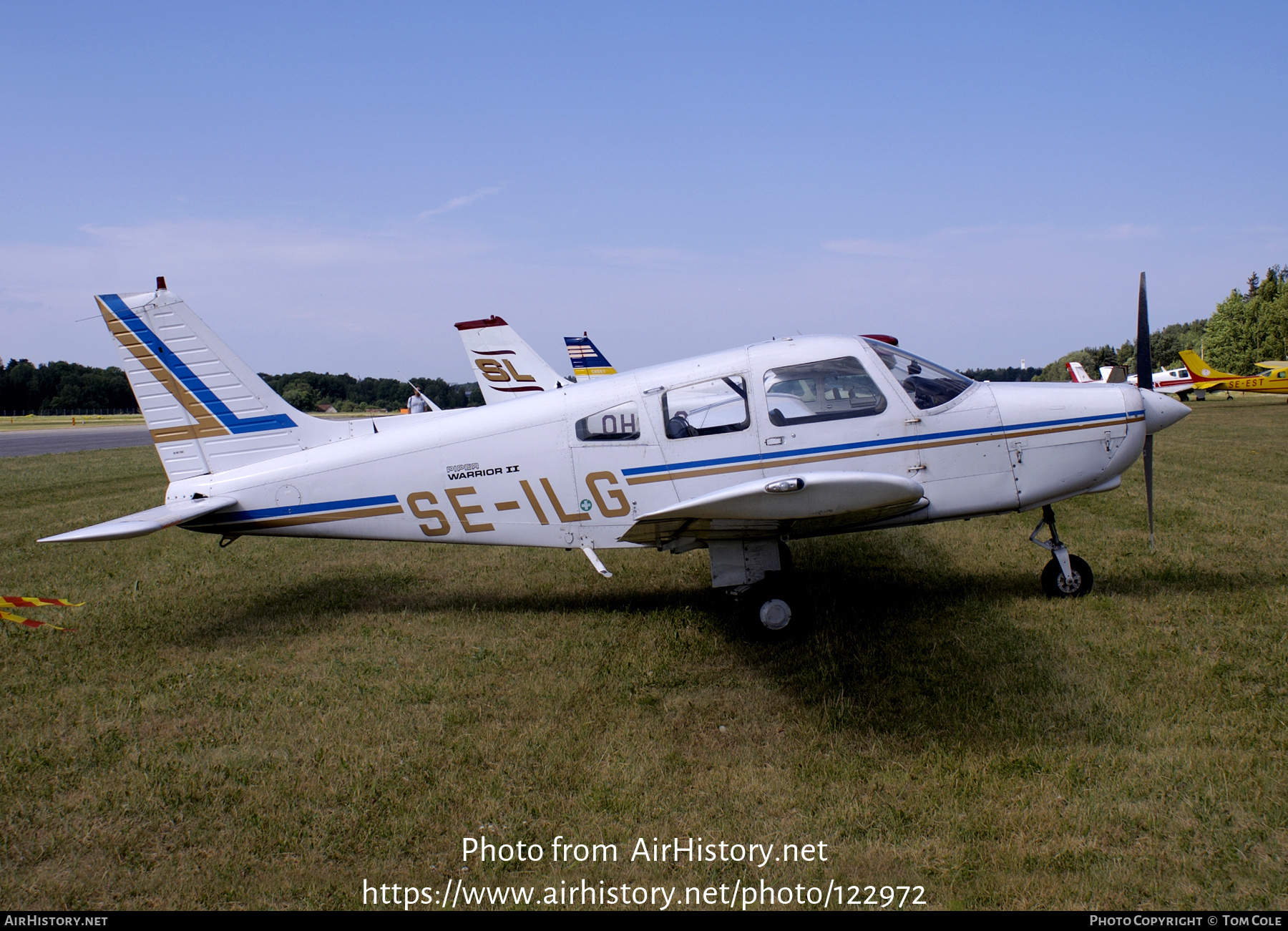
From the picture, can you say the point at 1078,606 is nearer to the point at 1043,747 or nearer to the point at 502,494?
the point at 1043,747

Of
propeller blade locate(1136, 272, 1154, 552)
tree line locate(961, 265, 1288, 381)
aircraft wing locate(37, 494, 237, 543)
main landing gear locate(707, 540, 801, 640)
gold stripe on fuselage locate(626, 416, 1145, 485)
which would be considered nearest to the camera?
aircraft wing locate(37, 494, 237, 543)

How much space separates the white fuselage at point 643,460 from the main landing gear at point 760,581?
1.84 feet

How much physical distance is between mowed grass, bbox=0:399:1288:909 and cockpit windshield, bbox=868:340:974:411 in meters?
1.90

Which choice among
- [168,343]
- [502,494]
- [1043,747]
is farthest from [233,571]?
[1043,747]

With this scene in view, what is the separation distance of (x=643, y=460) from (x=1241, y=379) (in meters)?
45.1

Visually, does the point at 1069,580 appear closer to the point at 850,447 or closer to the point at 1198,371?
the point at 850,447

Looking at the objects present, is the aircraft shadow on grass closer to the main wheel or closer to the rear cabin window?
the main wheel

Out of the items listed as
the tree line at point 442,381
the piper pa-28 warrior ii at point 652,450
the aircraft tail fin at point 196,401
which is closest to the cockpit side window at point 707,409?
the piper pa-28 warrior ii at point 652,450

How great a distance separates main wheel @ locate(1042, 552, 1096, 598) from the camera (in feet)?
22.2

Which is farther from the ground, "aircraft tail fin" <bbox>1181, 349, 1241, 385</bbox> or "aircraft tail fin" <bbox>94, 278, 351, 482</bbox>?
"aircraft tail fin" <bbox>94, 278, 351, 482</bbox>

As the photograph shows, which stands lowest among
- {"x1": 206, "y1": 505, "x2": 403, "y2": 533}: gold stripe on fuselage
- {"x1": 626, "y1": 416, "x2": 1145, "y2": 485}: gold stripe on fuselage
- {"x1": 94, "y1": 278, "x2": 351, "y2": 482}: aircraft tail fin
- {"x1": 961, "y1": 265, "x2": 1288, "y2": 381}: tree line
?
{"x1": 961, "y1": 265, "x2": 1288, "y2": 381}: tree line

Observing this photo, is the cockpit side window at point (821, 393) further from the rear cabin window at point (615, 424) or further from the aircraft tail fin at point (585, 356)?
the aircraft tail fin at point (585, 356)

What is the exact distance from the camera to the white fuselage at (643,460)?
19.5 feet

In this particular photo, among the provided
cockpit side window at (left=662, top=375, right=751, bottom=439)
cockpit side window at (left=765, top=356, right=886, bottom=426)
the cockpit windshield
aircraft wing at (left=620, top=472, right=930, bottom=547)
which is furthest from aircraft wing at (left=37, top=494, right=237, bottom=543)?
the cockpit windshield
